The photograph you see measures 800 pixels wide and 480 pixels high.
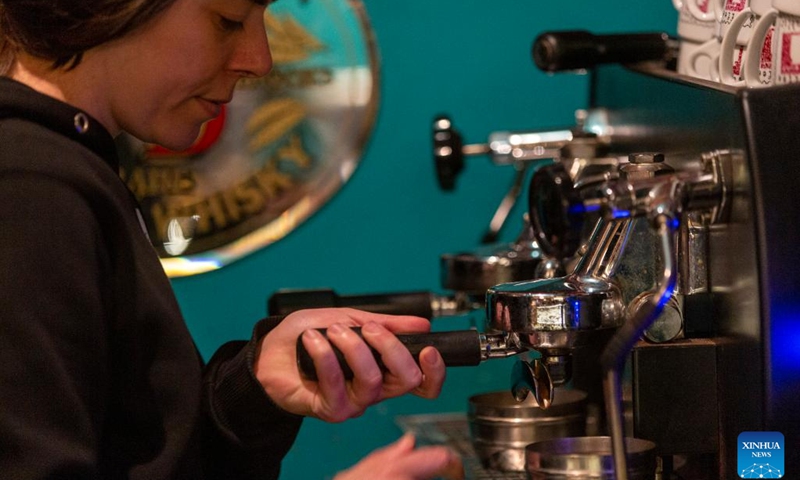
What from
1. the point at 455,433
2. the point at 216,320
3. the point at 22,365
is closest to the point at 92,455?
the point at 22,365

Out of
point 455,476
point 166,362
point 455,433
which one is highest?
point 166,362

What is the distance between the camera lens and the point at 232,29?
0.98 metres

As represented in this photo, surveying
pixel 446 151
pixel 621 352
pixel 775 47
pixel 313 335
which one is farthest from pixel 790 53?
pixel 446 151

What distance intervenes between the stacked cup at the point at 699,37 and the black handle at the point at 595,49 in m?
0.07

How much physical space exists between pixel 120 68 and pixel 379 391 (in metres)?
0.34

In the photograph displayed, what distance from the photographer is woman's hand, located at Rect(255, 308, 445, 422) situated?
3.03ft

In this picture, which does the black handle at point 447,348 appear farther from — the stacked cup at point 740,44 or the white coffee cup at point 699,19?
the white coffee cup at point 699,19

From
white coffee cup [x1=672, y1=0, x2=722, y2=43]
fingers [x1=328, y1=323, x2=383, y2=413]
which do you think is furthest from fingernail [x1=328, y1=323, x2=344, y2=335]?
white coffee cup [x1=672, y1=0, x2=722, y2=43]

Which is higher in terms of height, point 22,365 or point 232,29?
point 232,29

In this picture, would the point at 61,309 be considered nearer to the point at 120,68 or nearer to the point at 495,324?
the point at 120,68

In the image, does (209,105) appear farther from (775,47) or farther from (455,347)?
(775,47)

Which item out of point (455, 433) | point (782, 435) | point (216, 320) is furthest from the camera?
point (216, 320)

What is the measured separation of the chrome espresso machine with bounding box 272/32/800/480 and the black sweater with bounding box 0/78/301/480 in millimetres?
206

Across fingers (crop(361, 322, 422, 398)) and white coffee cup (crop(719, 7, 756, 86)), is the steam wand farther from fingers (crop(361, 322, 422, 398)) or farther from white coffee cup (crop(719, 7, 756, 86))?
white coffee cup (crop(719, 7, 756, 86))
